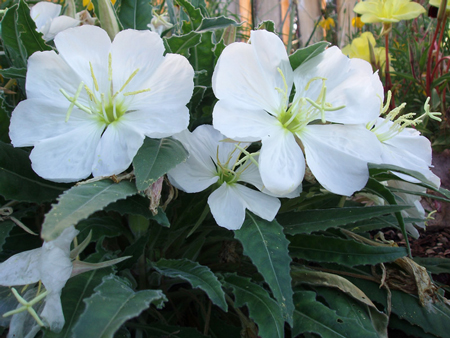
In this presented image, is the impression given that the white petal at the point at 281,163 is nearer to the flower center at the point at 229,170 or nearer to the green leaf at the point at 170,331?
the flower center at the point at 229,170

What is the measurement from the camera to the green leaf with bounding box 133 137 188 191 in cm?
44

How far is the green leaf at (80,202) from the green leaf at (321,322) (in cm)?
31

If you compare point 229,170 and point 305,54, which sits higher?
point 305,54

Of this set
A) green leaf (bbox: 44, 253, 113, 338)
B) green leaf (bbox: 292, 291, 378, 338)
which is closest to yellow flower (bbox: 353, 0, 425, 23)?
green leaf (bbox: 292, 291, 378, 338)

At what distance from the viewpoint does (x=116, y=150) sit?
492 millimetres

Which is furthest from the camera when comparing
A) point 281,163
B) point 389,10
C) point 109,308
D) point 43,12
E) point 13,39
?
point 389,10

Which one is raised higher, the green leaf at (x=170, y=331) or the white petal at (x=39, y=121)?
the white petal at (x=39, y=121)

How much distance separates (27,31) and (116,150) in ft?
0.85

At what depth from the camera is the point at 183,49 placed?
0.62 metres

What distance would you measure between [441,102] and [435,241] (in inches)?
19.2

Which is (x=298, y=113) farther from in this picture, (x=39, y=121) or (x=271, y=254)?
(x=39, y=121)

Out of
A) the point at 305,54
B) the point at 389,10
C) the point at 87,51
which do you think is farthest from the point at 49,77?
the point at 389,10

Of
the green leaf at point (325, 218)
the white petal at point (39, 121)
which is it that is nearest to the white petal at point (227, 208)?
the green leaf at point (325, 218)

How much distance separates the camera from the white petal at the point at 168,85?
0.51 metres
